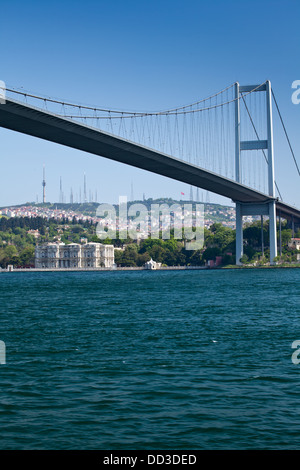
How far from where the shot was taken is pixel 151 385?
751cm

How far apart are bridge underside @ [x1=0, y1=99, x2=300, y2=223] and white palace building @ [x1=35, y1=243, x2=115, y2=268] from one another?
201 ft

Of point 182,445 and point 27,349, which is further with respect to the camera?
point 27,349

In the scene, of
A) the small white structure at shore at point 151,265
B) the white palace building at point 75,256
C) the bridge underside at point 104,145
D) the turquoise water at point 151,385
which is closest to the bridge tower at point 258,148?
the bridge underside at point 104,145

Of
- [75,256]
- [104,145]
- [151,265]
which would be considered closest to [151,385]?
[104,145]

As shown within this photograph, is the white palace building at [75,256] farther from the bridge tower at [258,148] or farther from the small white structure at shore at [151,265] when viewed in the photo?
the bridge tower at [258,148]

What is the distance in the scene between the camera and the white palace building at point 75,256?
10791cm

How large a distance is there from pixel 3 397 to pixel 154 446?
2.34 meters

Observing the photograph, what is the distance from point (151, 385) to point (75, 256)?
104m

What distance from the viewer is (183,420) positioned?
614cm

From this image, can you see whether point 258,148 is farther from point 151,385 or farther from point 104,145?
point 151,385

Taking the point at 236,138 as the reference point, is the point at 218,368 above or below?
below

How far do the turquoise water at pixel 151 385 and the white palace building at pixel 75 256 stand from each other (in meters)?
93.9

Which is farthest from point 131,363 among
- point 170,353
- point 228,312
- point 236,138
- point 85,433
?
point 236,138

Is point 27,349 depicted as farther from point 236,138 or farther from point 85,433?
point 236,138
